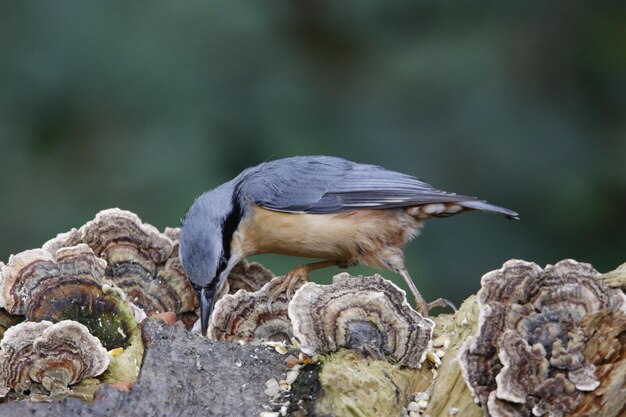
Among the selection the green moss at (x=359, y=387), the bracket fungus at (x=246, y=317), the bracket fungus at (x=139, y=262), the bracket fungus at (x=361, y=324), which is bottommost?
the green moss at (x=359, y=387)

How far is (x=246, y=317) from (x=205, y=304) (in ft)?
0.87

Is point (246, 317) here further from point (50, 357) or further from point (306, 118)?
point (306, 118)

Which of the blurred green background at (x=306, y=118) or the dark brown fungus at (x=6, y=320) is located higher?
the blurred green background at (x=306, y=118)

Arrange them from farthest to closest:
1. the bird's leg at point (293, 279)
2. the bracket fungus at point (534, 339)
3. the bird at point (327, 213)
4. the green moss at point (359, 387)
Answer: the bird at point (327, 213) < the bird's leg at point (293, 279) < the green moss at point (359, 387) < the bracket fungus at point (534, 339)

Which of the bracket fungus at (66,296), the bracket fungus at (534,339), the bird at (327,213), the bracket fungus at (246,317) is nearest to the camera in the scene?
the bracket fungus at (534,339)

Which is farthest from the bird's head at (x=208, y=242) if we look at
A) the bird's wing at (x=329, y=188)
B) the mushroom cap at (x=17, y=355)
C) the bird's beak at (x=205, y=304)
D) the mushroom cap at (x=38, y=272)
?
the mushroom cap at (x=17, y=355)

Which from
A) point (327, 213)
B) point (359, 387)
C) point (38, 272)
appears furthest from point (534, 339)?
point (327, 213)

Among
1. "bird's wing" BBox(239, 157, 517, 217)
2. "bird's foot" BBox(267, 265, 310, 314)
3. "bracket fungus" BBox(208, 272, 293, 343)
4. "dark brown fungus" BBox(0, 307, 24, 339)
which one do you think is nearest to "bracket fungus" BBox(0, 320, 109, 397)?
"dark brown fungus" BBox(0, 307, 24, 339)

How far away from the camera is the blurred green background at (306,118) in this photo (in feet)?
13.6

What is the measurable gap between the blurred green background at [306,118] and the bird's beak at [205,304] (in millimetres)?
1082

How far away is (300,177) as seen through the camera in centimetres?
353

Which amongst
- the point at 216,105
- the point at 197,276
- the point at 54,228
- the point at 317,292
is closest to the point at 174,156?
the point at 216,105

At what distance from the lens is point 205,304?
2.96 metres

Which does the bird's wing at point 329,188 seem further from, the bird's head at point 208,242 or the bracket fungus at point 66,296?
the bracket fungus at point 66,296
